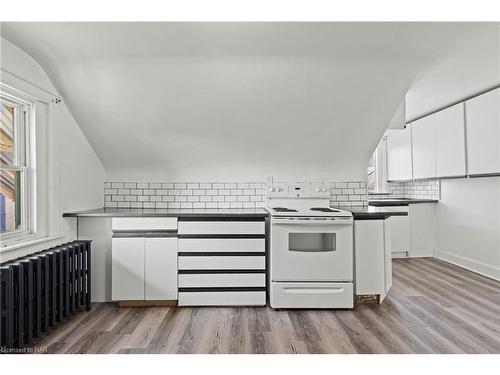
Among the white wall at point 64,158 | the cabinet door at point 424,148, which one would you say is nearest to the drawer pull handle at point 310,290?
the white wall at point 64,158

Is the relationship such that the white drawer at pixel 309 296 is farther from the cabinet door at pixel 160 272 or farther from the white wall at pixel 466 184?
the white wall at pixel 466 184

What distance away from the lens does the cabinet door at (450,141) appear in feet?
14.2

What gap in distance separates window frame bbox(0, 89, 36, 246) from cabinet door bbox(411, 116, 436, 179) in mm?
4689

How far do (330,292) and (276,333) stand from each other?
2.42ft

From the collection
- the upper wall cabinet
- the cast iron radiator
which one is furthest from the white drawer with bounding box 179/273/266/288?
the upper wall cabinet

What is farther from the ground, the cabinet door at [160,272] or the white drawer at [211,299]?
the cabinet door at [160,272]

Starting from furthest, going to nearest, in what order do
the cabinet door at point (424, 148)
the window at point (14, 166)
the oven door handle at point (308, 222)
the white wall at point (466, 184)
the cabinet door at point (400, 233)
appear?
the cabinet door at point (400, 233) → the cabinet door at point (424, 148) → the oven door handle at point (308, 222) → the white wall at point (466, 184) → the window at point (14, 166)

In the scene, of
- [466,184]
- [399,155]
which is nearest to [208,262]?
[466,184]

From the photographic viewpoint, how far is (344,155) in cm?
396

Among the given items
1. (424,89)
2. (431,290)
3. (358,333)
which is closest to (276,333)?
(358,333)

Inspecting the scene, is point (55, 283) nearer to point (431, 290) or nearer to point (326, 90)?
point (326, 90)

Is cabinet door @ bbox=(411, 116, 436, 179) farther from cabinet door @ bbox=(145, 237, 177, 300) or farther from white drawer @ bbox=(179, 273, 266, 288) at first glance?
cabinet door @ bbox=(145, 237, 177, 300)

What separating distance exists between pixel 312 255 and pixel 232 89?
1644 mm

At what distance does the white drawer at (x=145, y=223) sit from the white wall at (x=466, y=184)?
8.98ft
